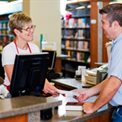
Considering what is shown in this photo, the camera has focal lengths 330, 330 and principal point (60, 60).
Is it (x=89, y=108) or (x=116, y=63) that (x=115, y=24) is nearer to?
(x=116, y=63)

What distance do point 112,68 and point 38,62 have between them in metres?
0.63

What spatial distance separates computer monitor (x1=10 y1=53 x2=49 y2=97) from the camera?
101 inches

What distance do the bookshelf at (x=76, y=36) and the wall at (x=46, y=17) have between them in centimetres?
286

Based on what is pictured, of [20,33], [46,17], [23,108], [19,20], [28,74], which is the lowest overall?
[23,108]

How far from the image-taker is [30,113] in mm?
2123

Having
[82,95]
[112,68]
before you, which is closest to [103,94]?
[112,68]

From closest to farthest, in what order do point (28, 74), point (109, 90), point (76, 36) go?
1. point (109, 90)
2. point (28, 74)
3. point (76, 36)

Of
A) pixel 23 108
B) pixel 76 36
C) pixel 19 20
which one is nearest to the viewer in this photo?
pixel 23 108

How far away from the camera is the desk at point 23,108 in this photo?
198 centimetres

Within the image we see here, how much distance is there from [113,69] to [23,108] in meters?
0.79

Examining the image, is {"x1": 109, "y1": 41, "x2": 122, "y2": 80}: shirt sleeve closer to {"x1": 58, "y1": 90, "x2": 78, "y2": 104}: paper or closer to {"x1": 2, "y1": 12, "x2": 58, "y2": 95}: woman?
{"x1": 58, "y1": 90, "x2": 78, "y2": 104}: paper

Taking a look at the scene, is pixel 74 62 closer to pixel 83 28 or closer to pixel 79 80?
pixel 83 28

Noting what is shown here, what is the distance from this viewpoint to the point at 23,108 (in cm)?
203

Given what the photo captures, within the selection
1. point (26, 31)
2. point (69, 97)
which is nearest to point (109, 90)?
point (69, 97)
